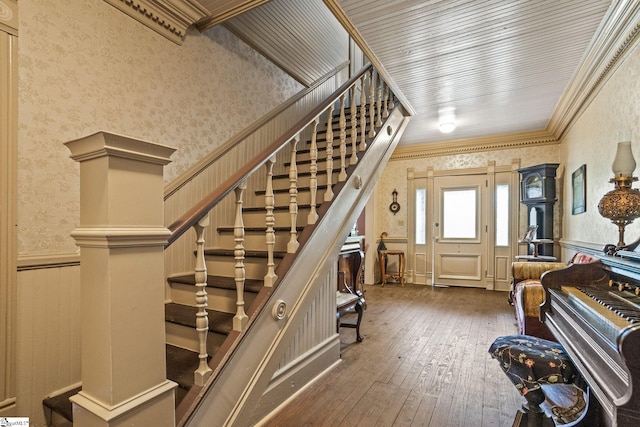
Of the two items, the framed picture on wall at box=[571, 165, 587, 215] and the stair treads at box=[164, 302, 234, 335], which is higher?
the framed picture on wall at box=[571, 165, 587, 215]

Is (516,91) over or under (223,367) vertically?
over

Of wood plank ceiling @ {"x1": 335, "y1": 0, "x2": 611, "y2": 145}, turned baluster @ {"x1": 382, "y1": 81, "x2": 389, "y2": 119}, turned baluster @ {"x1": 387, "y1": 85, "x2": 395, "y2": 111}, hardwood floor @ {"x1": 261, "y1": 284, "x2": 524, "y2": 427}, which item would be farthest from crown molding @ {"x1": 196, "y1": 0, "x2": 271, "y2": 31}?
hardwood floor @ {"x1": 261, "y1": 284, "x2": 524, "y2": 427}

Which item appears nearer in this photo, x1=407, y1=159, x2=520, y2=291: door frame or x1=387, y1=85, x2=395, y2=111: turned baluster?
x1=387, y1=85, x2=395, y2=111: turned baluster

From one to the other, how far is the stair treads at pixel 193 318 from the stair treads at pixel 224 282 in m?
0.15

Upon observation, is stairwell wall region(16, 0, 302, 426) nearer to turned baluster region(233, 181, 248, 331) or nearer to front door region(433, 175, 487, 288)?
turned baluster region(233, 181, 248, 331)

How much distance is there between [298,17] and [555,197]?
431 cm

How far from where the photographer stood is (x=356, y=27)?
98.5 inches

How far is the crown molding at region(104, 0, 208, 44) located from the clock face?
481 cm

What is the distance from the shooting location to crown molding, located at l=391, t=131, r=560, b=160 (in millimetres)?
5141

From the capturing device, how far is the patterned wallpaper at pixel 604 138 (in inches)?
95.3

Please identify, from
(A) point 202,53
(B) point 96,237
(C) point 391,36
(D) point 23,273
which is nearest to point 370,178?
(C) point 391,36

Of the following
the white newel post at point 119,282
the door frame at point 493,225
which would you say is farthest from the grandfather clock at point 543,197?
the white newel post at point 119,282

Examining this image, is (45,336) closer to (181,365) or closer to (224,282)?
(181,365)

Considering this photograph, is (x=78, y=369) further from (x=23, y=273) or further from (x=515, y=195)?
(x=515, y=195)
